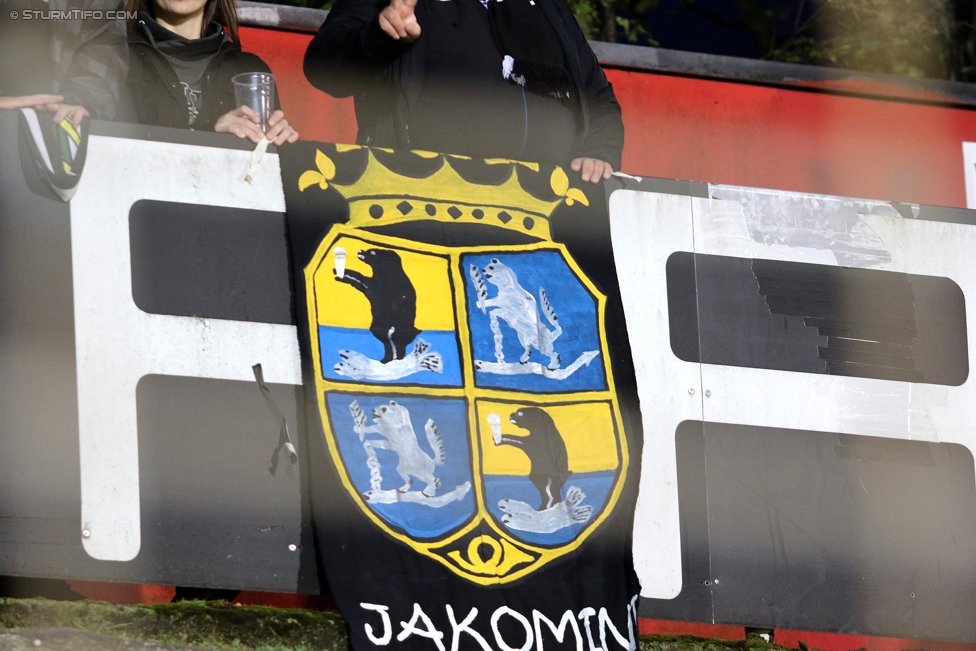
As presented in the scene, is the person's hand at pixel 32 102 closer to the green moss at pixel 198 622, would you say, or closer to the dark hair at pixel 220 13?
the dark hair at pixel 220 13

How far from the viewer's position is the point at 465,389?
3.61m

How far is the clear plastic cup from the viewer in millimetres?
3775

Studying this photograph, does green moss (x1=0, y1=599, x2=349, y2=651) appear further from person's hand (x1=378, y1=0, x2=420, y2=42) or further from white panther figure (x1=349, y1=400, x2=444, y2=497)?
person's hand (x1=378, y1=0, x2=420, y2=42)

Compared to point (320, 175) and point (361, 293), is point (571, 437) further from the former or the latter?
point (320, 175)

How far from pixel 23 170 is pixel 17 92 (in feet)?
0.99

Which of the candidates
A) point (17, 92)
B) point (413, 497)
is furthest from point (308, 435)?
point (17, 92)

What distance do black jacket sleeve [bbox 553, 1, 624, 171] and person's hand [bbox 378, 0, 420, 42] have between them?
70 centimetres

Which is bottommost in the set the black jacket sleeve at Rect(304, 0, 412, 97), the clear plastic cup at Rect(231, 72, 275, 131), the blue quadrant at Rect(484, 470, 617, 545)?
the blue quadrant at Rect(484, 470, 617, 545)

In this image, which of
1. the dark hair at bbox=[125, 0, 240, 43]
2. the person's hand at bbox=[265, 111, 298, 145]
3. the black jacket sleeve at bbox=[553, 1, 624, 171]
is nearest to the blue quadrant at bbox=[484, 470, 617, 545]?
the black jacket sleeve at bbox=[553, 1, 624, 171]

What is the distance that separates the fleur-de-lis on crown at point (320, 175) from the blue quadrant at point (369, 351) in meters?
0.42

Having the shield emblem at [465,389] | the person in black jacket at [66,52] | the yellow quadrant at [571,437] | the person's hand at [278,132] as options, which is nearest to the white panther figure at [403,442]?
the shield emblem at [465,389]

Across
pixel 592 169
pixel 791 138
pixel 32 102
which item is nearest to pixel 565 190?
pixel 592 169

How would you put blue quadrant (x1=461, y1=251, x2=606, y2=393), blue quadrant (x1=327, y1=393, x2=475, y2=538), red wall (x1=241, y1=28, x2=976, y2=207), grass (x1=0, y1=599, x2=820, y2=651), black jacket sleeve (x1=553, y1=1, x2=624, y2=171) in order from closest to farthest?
grass (x1=0, y1=599, x2=820, y2=651)
blue quadrant (x1=327, y1=393, x2=475, y2=538)
blue quadrant (x1=461, y1=251, x2=606, y2=393)
black jacket sleeve (x1=553, y1=1, x2=624, y2=171)
red wall (x1=241, y1=28, x2=976, y2=207)

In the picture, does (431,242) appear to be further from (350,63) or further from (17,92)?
(17,92)
